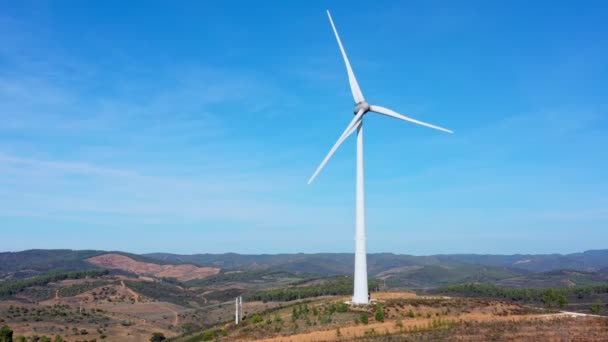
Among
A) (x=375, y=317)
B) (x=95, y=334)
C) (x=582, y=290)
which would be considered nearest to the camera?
(x=375, y=317)

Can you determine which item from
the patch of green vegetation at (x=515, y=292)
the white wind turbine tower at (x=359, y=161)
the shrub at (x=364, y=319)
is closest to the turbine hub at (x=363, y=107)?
the white wind turbine tower at (x=359, y=161)

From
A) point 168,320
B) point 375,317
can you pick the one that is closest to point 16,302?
point 168,320

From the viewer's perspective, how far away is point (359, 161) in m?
64.4

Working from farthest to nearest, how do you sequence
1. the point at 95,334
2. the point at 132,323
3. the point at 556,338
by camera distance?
the point at 132,323 < the point at 95,334 < the point at 556,338

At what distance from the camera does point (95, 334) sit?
120250 mm

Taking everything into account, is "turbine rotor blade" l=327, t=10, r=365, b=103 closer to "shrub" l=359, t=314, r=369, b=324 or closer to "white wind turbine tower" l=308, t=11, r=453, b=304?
"white wind turbine tower" l=308, t=11, r=453, b=304

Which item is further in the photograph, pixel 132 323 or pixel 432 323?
pixel 132 323

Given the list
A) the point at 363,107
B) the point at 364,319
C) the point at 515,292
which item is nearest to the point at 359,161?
the point at 363,107

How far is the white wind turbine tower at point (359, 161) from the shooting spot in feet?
207

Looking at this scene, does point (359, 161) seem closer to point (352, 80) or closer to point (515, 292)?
point (352, 80)

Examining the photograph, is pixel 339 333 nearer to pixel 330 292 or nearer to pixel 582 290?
pixel 330 292

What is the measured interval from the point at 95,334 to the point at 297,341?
88.7 m

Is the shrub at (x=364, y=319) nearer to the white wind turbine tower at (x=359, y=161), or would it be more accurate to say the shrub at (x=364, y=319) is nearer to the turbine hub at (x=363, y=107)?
the white wind turbine tower at (x=359, y=161)

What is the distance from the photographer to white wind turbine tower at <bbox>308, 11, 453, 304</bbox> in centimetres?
6312
